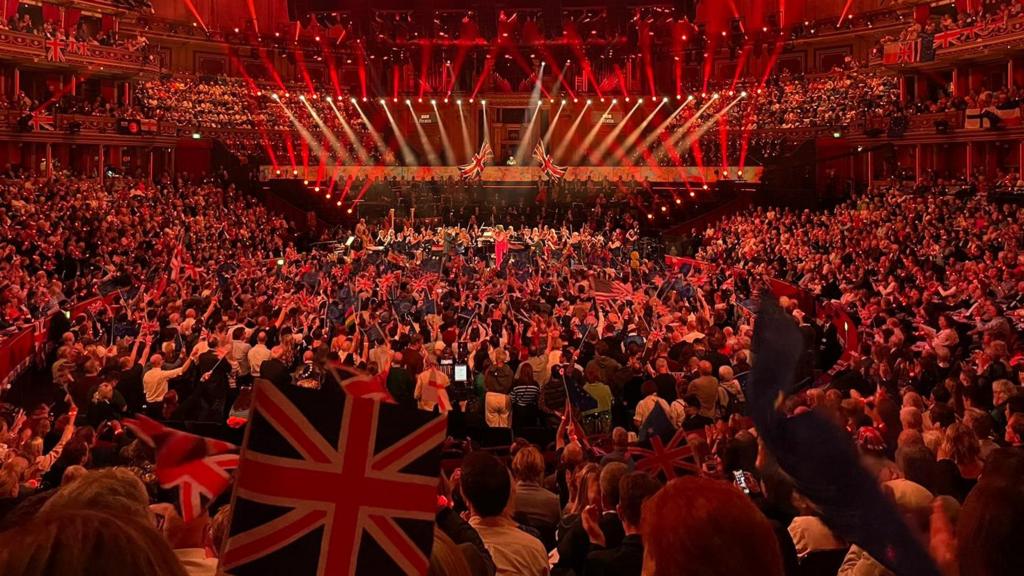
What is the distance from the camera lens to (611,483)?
546 cm

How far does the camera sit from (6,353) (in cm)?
1560

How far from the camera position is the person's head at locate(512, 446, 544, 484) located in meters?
6.71

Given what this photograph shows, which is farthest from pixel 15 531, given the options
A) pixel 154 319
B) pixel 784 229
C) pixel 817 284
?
pixel 784 229

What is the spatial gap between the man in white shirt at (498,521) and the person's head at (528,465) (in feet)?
5.96

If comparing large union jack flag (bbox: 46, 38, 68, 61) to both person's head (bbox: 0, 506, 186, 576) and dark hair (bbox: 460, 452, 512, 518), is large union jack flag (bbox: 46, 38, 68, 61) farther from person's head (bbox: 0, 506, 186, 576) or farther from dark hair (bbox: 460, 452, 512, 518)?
person's head (bbox: 0, 506, 186, 576)

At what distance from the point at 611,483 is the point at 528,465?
1.35m

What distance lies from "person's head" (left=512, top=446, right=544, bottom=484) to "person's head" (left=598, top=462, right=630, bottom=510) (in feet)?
4.08

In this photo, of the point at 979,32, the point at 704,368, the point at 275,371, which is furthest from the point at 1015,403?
the point at 979,32

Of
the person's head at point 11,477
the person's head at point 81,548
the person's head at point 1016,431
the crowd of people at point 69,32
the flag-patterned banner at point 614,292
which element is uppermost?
the crowd of people at point 69,32

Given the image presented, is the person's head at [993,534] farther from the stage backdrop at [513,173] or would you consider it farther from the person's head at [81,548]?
the stage backdrop at [513,173]

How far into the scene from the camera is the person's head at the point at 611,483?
214 inches

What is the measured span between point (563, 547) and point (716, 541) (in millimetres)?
3305

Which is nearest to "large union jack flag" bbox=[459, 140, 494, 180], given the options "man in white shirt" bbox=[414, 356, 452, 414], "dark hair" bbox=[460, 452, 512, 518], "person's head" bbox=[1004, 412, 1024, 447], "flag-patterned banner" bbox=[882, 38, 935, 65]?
"flag-patterned banner" bbox=[882, 38, 935, 65]

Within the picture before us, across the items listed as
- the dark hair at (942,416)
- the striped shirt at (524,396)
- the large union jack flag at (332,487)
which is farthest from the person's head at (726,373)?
the large union jack flag at (332,487)
